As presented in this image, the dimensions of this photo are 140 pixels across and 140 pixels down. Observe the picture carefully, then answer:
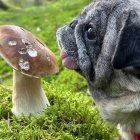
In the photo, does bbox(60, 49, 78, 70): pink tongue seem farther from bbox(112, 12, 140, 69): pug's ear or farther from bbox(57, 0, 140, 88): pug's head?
bbox(112, 12, 140, 69): pug's ear

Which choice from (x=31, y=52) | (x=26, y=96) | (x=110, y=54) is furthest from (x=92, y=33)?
(x=26, y=96)

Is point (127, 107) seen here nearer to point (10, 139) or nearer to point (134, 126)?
point (134, 126)

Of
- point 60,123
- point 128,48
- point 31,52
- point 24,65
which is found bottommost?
point 60,123

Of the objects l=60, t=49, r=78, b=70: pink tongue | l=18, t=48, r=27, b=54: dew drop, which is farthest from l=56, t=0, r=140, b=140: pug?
l=18, t=48, r=27, b=54: dew drop

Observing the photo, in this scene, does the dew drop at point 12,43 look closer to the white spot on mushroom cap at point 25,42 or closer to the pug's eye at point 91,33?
the white spot on mushroom cap at point 25,42

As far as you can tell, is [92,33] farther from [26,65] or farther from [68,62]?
[26,65]

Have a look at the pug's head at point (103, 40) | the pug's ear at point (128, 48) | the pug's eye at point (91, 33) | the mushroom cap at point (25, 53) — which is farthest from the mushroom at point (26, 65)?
the pug's ear at point (128, 48)

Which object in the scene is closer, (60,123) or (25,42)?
(25,42)
